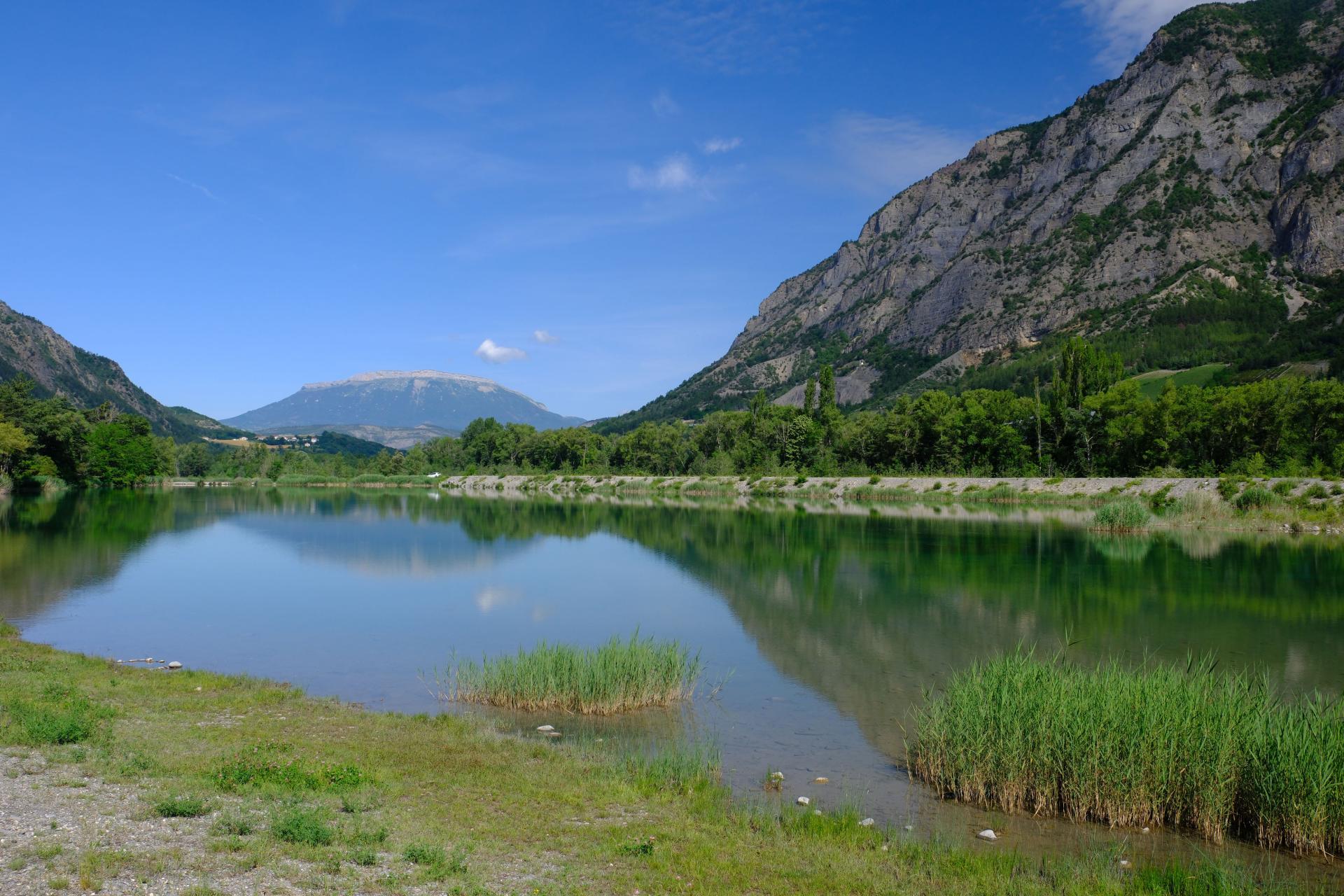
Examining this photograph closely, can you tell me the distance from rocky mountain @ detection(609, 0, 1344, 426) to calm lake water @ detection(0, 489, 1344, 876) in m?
100

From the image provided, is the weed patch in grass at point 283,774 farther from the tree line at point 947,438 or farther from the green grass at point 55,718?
the tree line at point 947,438

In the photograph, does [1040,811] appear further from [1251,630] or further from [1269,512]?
[1269,512]

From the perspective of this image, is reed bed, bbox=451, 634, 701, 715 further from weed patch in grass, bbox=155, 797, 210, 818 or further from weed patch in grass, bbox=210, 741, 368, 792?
weed patch in grass, bbox=155, 797, 210, 818

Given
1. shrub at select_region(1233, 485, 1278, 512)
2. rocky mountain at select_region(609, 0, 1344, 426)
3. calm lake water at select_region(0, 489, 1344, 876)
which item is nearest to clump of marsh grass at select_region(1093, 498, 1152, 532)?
calm lake water at select_region(0, 489, 1344, 876)

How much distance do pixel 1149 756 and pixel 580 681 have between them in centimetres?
873

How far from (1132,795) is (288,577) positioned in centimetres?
3186

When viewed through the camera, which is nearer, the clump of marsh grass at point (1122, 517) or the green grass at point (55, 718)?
the green grass at point (55, 718)

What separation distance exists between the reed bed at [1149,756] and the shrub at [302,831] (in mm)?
7559

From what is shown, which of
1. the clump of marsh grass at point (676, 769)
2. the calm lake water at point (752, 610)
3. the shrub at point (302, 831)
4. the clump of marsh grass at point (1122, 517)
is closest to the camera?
the shrub at point (302, 831)

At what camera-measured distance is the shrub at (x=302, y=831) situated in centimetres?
755

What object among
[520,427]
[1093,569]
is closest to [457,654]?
[1093,569]

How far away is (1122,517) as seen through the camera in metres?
50.5

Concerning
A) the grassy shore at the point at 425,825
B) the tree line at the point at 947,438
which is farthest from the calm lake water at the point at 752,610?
the tree line at the point at 947,438

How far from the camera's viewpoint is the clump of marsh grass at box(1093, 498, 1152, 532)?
50.3m
